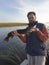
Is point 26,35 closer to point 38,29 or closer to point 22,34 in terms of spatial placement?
point 22,34

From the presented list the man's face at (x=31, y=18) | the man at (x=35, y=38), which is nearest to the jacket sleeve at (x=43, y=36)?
the man at (x=35, y=38)

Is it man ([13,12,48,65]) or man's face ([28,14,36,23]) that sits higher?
man's face ([28,14,36,23])

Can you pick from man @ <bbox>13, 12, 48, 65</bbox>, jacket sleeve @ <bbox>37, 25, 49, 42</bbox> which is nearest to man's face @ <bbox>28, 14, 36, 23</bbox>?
man @ <bbox>13, 12, 48, 65</bbox>

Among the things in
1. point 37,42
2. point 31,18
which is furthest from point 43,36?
point 31,18

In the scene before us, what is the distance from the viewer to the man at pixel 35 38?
3621mm

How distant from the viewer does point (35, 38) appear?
12.2 ft

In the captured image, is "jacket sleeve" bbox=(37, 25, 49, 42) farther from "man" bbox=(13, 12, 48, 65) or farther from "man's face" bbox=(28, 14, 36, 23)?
"man's face" bbox=(28, 14, 36, 23)

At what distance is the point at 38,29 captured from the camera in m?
3.64

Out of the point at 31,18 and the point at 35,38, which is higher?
the point at 31,18

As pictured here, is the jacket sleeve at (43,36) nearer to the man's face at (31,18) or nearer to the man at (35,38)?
the man at (35,38)

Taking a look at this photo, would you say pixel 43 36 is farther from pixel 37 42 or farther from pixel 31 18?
pixel 31 18

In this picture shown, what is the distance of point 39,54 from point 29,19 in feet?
2.44

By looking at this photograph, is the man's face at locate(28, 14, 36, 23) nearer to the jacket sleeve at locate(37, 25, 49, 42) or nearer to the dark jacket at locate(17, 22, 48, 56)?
the dark jacket at locate(17, 22, 48, 56)

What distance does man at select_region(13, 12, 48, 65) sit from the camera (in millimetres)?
3621
